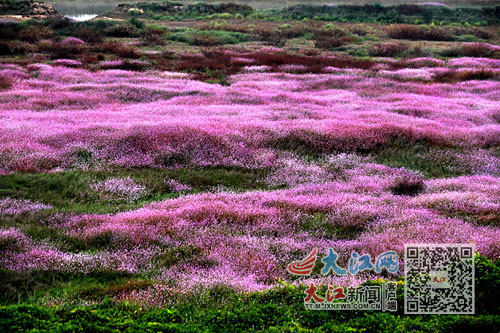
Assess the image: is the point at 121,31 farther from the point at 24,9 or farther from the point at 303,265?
the point at 303,265

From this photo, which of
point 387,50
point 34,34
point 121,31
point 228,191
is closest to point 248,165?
point 228,191

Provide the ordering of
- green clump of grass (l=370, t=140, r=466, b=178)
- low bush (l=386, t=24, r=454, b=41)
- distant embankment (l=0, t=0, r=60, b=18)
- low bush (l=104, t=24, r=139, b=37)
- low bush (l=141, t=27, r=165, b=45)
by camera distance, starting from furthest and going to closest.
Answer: distant embankment (l=0, t=0, r=60, b=18) → low bush (l=386, t=24, r=454, b=41) → low bush (l=104, t=24, r=139, b=37) → low bush (l=141, t=27, r=165, b=45) → green clump of grass (l=370, t=140, r=466, b=178)

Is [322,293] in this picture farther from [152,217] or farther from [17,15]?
[17,15]

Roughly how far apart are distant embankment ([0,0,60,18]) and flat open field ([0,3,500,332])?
37.6 meters

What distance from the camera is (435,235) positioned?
6129 mm

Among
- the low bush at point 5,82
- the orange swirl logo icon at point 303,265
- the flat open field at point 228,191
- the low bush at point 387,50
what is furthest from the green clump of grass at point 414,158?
the low bush at point 387,50

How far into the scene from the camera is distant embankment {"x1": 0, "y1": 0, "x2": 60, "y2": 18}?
2156 inches

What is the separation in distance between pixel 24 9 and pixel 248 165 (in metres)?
59.4

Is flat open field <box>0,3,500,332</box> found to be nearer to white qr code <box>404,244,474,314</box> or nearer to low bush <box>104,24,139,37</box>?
white qr code <box>404,244,474,314</box>

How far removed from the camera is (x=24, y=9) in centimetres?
5709

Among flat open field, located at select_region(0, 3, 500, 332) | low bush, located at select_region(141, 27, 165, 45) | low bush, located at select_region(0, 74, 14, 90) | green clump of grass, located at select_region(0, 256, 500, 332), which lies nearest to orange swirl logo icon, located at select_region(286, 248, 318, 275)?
flat open field, located at select_region(0, 3, 500, 332)

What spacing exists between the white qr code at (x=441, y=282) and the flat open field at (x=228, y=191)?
4.5 inches

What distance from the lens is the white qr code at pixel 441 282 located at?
384 cm

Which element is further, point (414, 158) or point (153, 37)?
point (153, 37)
